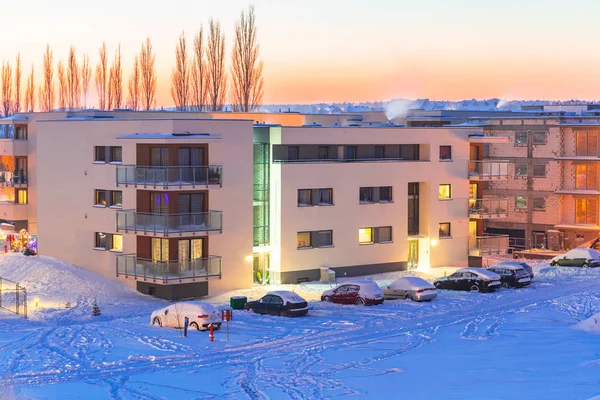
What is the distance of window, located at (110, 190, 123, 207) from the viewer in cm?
5247

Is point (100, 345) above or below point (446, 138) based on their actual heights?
below

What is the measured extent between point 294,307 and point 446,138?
2127 cm

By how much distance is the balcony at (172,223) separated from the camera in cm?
4872

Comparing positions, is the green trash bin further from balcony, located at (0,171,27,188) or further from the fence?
balcony, located at (0,171,27,188)

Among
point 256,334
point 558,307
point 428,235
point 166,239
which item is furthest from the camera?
point 428,235

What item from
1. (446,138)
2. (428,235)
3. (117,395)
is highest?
(446,138)

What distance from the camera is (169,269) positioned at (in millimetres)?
48531

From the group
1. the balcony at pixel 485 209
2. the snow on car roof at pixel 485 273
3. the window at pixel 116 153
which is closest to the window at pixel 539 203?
the balcony at pixel 485 209

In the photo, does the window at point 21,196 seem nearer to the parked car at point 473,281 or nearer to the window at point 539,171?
the parked car at point 473,281

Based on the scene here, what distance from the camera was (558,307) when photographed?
150 ft

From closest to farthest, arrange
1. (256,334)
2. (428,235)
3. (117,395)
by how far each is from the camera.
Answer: (117,395) < (256,334) < (428,235)

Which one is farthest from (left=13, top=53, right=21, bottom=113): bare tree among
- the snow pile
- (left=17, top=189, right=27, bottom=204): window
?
the snow pile

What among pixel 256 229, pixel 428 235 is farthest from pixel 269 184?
pixel 428 235

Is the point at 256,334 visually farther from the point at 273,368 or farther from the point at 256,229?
the point at 256,229
